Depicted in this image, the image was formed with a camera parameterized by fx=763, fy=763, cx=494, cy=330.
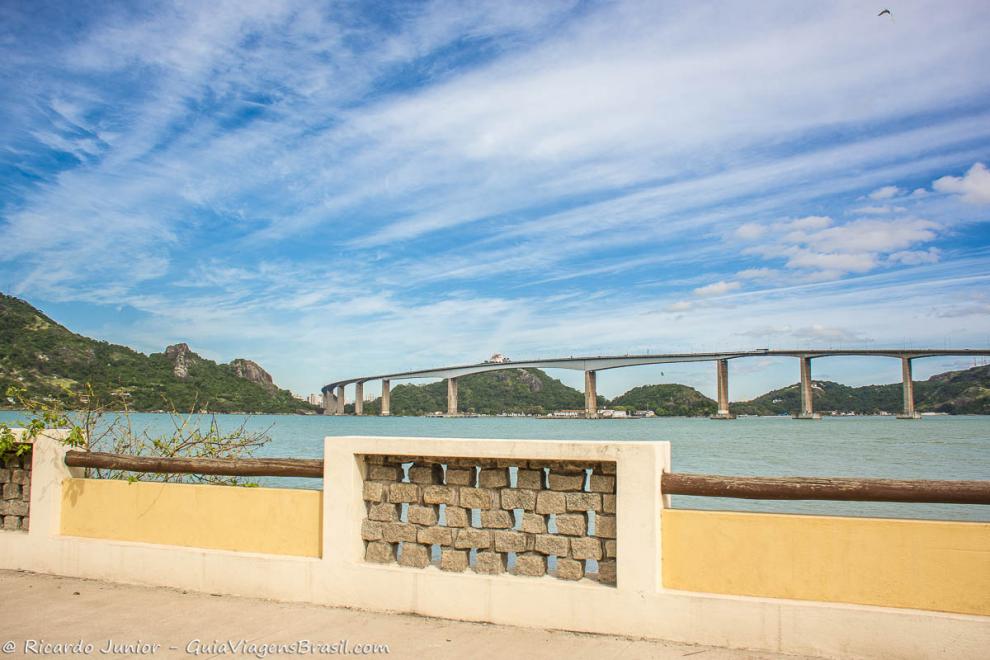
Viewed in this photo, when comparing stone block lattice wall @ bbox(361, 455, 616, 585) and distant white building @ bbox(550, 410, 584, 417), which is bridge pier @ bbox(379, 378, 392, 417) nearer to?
distant white building @ bbox(550, 410, 584, 417)

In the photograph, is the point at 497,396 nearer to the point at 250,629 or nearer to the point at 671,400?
the point at 671,400

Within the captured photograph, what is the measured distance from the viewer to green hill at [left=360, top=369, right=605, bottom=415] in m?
83.8

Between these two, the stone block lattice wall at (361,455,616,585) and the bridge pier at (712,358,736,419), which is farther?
the bridge pier at (712,358,736,419)

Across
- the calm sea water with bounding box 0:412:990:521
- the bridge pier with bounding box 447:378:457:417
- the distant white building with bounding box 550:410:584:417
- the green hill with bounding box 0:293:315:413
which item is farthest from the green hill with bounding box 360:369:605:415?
the calm sea water with bounding box 0:412:990:521

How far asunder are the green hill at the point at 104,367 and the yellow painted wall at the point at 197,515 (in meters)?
34.2

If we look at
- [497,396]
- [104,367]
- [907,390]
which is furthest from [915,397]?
[104,367]

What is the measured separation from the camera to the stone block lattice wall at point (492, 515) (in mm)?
4230

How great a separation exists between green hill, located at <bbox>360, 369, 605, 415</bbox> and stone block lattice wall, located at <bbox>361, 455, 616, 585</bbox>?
77.3 meters

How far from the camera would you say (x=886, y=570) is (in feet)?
12.1

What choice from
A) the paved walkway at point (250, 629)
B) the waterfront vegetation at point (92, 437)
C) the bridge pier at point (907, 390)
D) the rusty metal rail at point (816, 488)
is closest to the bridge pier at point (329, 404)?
the bridge pier at point (907, 390)

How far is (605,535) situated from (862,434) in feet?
190

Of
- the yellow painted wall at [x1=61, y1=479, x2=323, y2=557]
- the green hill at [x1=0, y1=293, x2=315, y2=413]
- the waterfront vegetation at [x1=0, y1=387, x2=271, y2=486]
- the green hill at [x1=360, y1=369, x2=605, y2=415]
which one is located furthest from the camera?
the green hill at [x1=360, y1=369, x2=605, y2=415]

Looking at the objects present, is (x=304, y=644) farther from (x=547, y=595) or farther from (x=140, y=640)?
(x=547, y=595)

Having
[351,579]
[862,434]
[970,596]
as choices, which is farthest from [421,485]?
[862,434]
